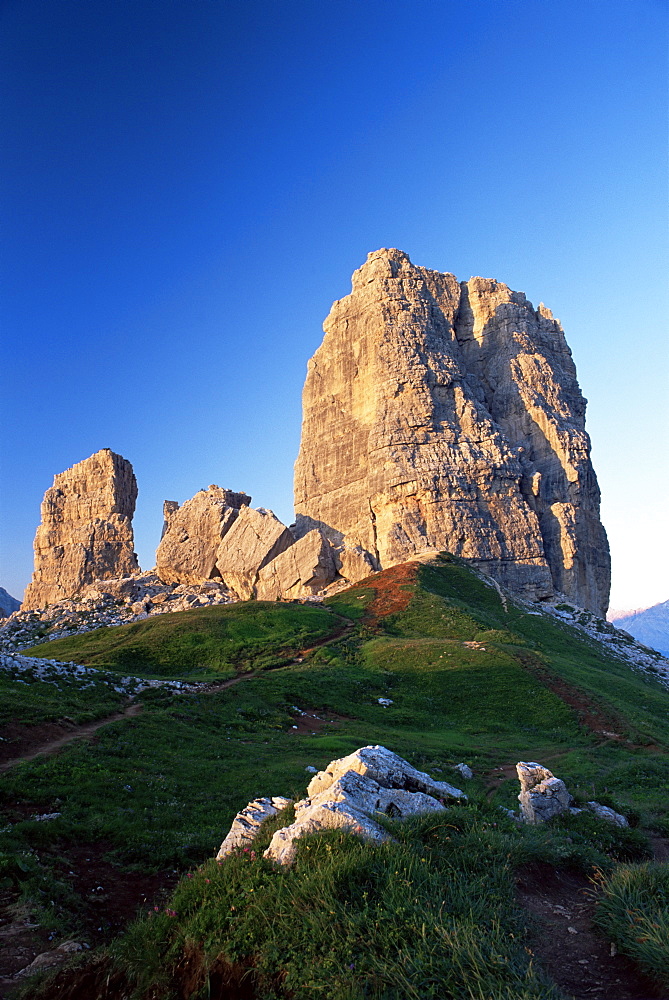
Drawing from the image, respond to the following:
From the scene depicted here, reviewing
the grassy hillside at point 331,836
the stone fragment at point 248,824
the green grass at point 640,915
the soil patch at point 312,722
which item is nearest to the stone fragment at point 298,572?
the grassy hillside at point 331,836

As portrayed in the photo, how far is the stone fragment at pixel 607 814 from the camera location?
12125 mm

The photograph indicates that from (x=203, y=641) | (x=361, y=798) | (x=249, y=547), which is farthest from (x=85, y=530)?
(x=361, y=798)

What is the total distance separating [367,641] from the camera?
38156mm

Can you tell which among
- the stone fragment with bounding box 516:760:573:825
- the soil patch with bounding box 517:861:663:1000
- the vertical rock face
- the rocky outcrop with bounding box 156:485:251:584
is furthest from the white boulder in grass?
the vertical rock face

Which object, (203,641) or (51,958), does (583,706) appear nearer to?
(203,641)

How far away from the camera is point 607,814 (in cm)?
1248

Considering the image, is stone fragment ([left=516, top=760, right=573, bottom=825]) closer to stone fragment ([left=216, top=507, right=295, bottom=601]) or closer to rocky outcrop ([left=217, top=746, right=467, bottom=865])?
rocky outcrop ([left=217, top=746, right=467, bottom=865])

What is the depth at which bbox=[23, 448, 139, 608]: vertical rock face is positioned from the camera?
7506cm

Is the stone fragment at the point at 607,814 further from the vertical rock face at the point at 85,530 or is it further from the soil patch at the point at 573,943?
the vertical rock face at the point at 85,530

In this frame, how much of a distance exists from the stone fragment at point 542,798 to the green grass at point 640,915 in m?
5.07

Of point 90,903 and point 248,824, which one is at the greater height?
point 248,824

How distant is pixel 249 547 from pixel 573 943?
54.2 metres

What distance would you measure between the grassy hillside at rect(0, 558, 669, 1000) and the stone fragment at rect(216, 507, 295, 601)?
768 inches

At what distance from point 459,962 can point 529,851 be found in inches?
144
